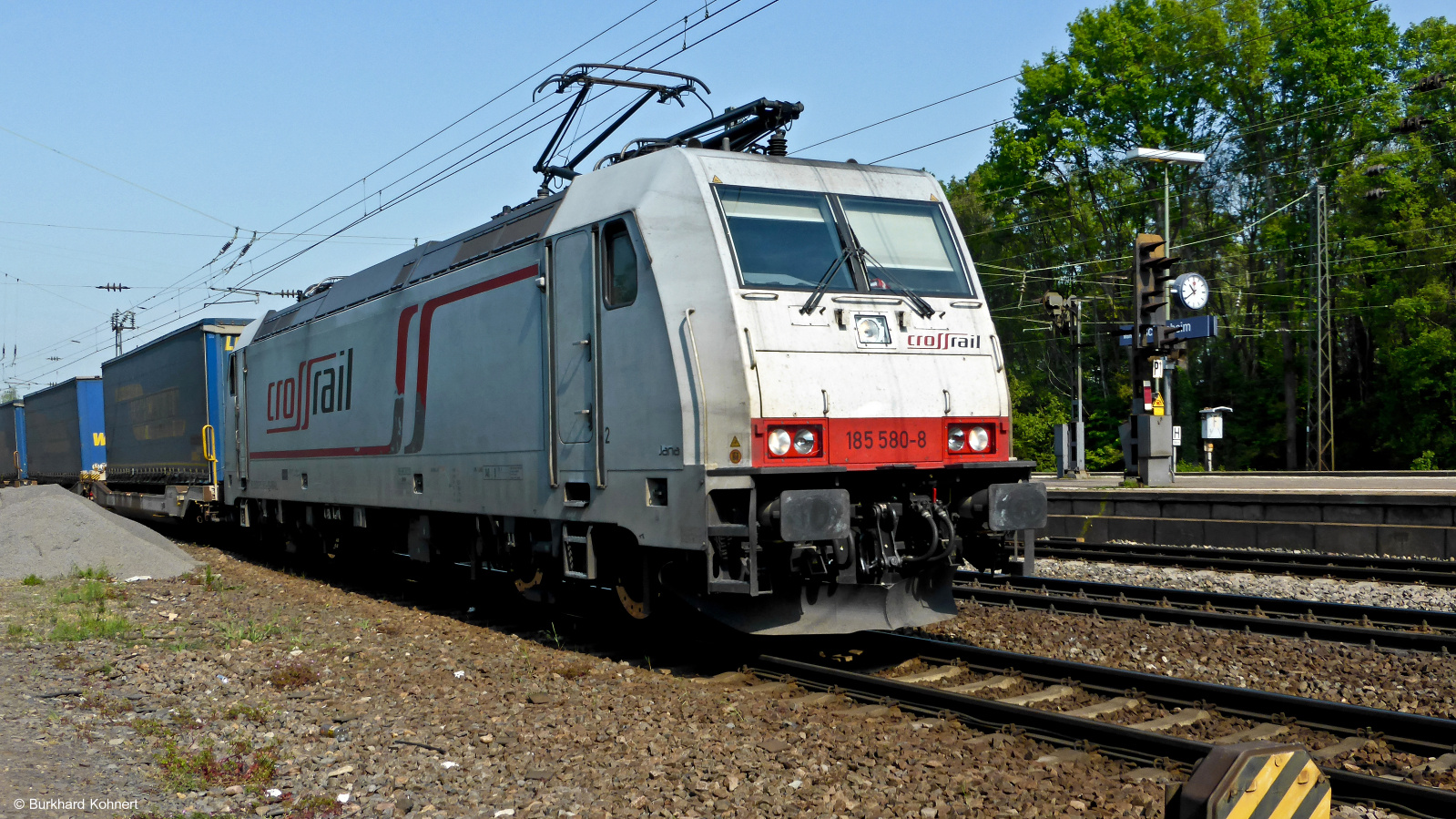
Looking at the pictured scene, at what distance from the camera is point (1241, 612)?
9.80 metres

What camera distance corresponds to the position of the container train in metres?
7.21

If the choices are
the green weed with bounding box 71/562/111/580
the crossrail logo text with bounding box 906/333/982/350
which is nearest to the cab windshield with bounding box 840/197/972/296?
the crossrail logo text with bounding box 906/333/982/350

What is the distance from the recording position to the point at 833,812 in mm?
4895

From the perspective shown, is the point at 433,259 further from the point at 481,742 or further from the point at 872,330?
the point at 481,742

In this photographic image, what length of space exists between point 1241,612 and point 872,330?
15.0 feet

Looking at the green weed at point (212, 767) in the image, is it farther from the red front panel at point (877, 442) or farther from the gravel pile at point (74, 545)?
the gravel pile at point (74, 545)

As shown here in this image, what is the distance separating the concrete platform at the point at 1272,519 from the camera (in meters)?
13.9

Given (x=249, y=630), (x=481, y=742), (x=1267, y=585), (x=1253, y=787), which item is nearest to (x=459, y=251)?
(x=249, y=630)

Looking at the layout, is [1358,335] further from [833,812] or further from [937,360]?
[833,812]

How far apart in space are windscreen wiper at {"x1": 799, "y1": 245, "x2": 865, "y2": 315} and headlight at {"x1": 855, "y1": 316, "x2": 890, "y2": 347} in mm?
317

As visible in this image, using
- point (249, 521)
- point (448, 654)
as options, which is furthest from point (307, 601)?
point (249, 521)

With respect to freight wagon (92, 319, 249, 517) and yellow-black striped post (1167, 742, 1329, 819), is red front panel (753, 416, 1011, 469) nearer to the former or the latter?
yellow-black striped post (1167, 742, 1329, 819)

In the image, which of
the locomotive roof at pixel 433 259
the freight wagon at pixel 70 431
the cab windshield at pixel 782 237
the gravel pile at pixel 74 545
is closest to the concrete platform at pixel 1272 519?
the cab windshield at pixel 782 237

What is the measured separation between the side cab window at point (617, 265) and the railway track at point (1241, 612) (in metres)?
3.45
